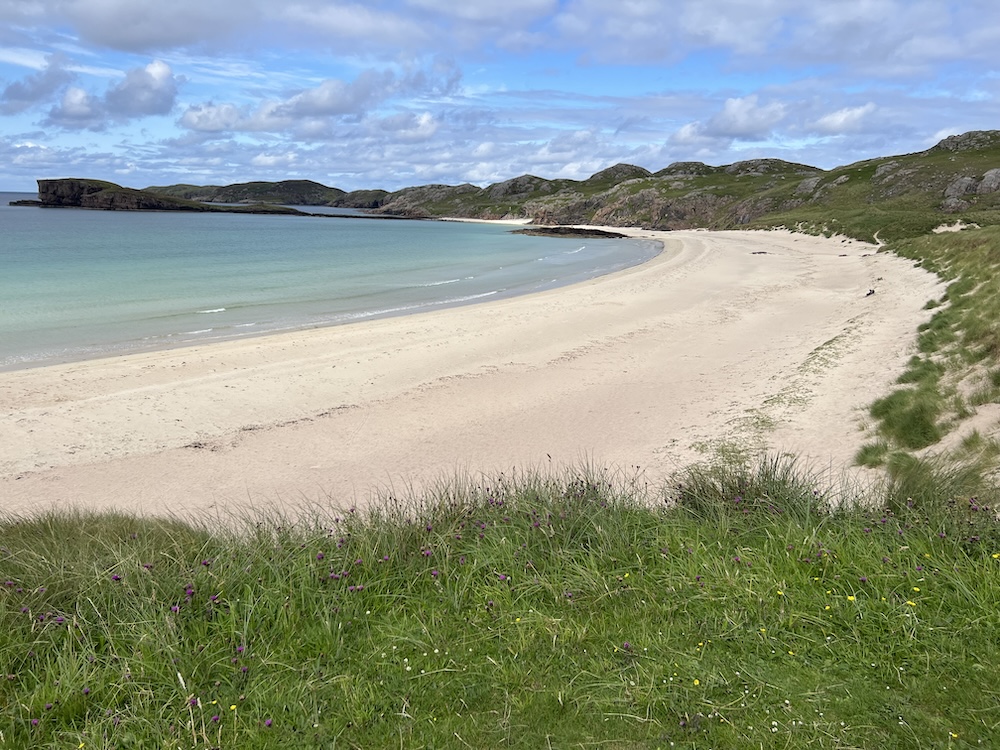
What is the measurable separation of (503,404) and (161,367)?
9.28 meters

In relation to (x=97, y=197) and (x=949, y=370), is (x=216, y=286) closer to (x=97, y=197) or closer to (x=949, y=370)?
(x=949, y=370)

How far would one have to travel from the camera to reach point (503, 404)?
1278cm

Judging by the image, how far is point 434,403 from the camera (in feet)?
42.5

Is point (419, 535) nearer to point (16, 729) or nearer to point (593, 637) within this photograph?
point (593, 637)

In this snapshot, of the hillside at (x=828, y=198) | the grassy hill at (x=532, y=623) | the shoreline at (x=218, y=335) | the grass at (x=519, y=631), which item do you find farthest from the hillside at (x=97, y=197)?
the grass at (x=519, y=631)

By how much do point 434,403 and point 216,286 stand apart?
25782mm

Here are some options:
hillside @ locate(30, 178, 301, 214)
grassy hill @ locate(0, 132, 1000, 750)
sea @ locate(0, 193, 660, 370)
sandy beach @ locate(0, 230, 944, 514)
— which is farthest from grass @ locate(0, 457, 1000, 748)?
hillside @ locate(30, 178, 301, 214)

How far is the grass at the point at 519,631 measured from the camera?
3213 mm

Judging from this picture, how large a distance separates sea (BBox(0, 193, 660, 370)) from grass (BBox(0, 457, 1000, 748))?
650 inches

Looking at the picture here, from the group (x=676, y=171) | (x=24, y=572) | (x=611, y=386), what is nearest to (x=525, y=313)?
(x=611, y=386)

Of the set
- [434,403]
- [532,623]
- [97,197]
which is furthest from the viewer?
[97,197]

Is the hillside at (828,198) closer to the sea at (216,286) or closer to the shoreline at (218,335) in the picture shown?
the sea at (216,286)

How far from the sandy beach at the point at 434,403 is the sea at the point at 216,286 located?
438 centimetres

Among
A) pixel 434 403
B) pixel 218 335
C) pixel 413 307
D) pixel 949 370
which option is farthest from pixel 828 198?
pixel 434 403
